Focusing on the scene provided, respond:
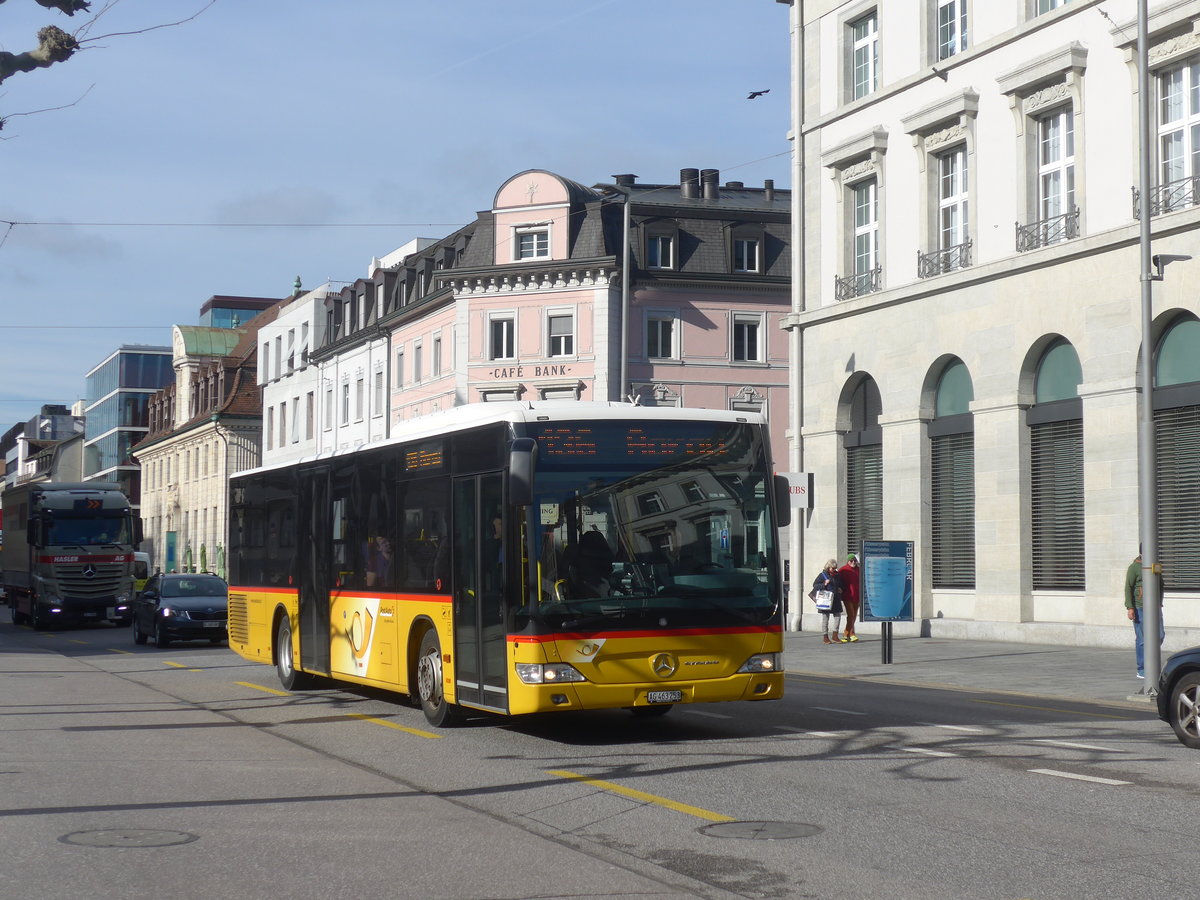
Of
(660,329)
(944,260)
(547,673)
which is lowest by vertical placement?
(547,673)

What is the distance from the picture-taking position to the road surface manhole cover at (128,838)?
8.30 meters

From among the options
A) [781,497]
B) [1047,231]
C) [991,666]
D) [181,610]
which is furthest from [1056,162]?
[181,610]

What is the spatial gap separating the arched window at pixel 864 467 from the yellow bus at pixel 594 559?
21134 mm

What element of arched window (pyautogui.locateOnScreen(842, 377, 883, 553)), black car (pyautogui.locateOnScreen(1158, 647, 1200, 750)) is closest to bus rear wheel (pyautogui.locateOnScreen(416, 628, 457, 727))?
black car (pyautogui.locateOnScreen(1158, 647, 1200, 750))

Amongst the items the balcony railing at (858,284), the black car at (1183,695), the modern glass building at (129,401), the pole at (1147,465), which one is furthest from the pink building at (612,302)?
the modern glass building at (129,401)

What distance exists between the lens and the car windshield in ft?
106

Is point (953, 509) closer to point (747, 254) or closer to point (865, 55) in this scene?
point (865, 55)

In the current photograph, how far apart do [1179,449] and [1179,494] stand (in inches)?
28.8

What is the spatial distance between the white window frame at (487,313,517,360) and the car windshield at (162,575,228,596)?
77.1 ft

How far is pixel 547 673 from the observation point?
40.1 feet

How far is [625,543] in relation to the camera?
1247 centimetres

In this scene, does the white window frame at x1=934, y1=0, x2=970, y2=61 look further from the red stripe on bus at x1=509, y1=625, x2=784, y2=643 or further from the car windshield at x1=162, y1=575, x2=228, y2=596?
the red stripe on bus at x1=509, y1=625, x2=784, y2=643

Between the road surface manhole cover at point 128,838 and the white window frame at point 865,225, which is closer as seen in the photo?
the road surface manhole cover at point 128,838

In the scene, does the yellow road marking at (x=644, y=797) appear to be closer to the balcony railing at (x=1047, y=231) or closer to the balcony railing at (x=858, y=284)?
the balcony railing at (x=1047, y=231)
